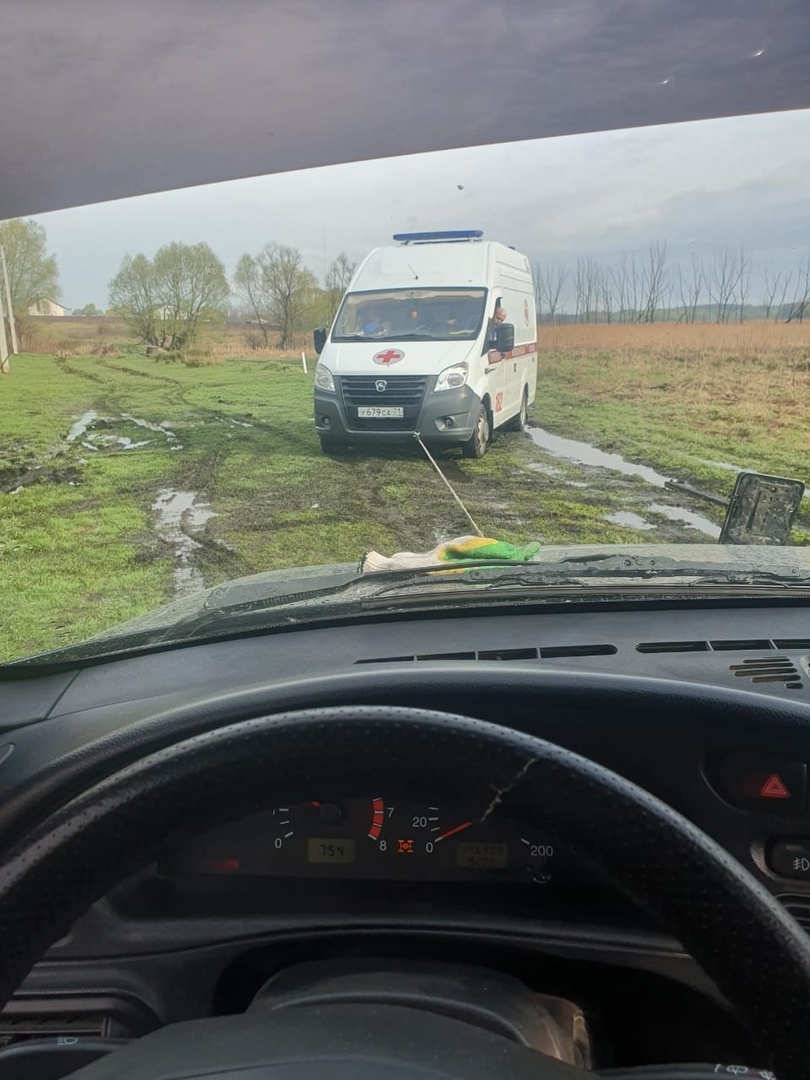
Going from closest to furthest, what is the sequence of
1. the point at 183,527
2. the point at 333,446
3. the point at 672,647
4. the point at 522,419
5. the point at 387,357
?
the point at 672,647
the point at 183,527
the point at 333,446
the point at 387,357
the point at 522,419

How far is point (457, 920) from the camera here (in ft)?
7.24

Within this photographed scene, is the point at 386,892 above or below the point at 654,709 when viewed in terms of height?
below

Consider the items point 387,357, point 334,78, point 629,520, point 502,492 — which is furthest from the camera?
point 387,357

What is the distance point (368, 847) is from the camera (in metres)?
2.29

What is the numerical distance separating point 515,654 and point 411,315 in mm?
2091

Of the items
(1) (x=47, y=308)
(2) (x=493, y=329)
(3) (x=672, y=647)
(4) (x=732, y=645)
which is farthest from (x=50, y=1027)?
(2) (x=493, y=329)

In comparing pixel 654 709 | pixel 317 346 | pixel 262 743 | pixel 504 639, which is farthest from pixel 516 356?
pixel 262 743

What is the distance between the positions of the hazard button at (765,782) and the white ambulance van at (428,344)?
1957mm

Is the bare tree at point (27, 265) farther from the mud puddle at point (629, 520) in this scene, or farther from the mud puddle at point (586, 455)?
the mud puddle at point (629, 520)

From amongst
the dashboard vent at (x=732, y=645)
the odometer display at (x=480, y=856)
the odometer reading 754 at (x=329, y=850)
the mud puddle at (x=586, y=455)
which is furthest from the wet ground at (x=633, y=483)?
the odometer reading 754 at (x=329, y=850)

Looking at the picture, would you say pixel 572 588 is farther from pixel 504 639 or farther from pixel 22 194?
pixel 22 194

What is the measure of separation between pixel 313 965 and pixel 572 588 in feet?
3.82

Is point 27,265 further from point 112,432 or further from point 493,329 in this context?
point 493,329

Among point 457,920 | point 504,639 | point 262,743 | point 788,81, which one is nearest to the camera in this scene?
point 262,743
